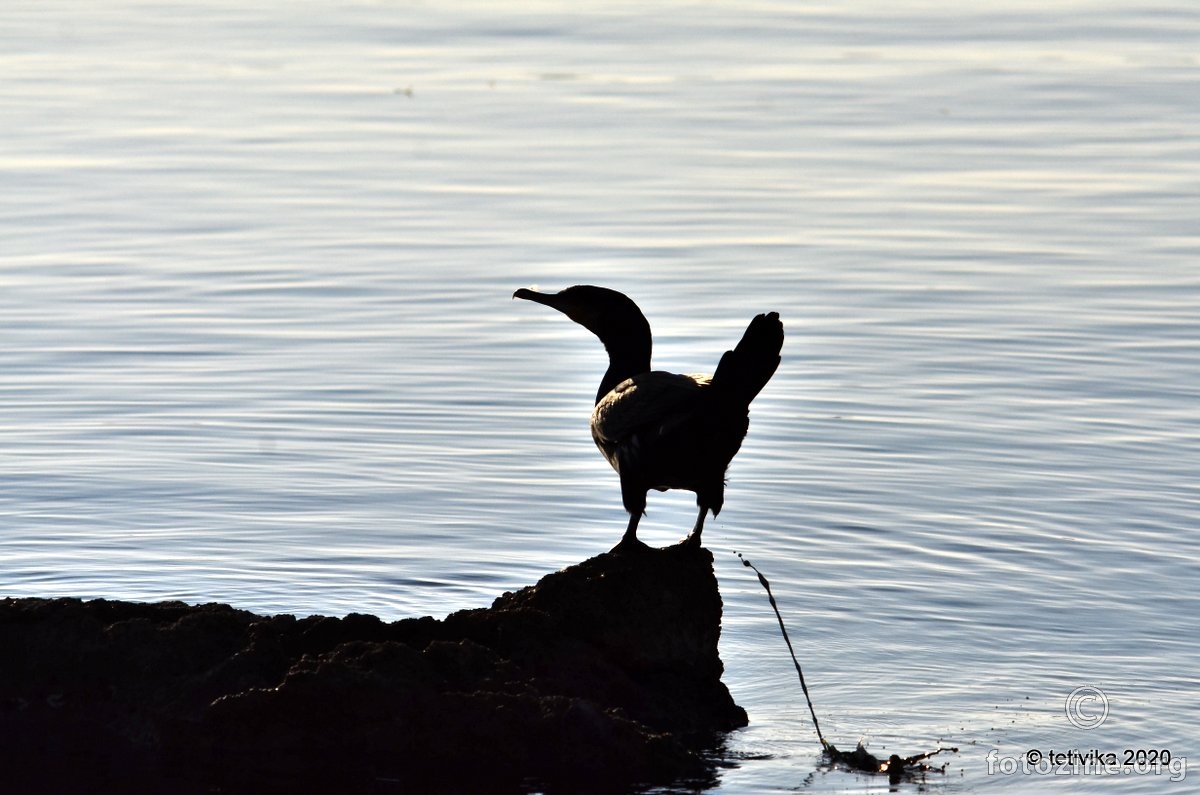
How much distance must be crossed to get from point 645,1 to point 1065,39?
7.08 metres

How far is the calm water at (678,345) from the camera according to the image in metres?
8.87

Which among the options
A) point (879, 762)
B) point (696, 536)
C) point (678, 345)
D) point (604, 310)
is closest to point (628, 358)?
point (604, 310)

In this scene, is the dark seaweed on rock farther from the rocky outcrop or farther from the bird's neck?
the bird's neck

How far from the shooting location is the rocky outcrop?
6.54 metres

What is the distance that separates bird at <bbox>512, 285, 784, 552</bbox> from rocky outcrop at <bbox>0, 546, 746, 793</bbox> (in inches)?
24.6

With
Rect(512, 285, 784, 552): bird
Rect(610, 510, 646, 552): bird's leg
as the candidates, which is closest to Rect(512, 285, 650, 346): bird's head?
Rect(512, 285, 784, 552): bird

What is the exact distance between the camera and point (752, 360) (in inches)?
299

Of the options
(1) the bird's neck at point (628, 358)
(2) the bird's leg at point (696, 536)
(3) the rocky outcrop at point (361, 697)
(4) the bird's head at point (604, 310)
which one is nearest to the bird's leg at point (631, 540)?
(2) the bird's leg at point (696, 536)

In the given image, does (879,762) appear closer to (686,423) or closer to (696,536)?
(696,536)

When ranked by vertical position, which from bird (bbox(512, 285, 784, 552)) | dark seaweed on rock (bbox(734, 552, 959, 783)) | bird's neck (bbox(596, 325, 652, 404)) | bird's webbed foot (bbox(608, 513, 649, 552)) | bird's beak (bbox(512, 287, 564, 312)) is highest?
bird's beak (bbox(512, 287, 564, 312))

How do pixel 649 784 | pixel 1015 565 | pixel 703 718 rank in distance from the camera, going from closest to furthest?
1. pixel 649 784
2. pixel 703 718
3. pixel 1015 565

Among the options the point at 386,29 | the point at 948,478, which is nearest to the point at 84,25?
the point at 386,29

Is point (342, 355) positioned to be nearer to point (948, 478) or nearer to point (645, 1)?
point (948, 478)

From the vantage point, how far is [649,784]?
6.48m
